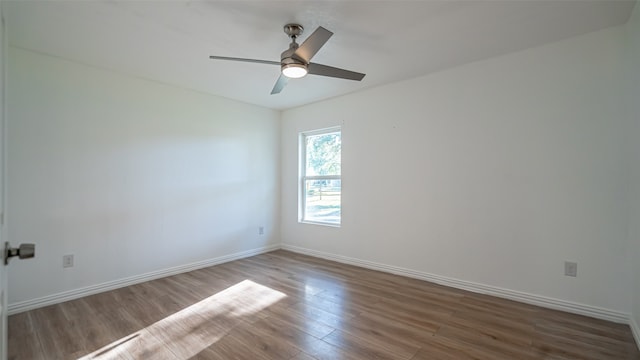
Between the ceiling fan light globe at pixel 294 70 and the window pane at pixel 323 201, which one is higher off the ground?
the ceiling fan light globe at pixel 294 70

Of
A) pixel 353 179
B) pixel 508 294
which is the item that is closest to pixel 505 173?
pixel 508 294

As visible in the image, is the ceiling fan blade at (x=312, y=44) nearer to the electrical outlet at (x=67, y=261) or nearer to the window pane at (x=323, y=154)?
the window pane at (x=323, y=154)

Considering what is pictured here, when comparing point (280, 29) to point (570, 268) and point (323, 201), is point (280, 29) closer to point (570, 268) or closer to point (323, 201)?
point (323, 201)

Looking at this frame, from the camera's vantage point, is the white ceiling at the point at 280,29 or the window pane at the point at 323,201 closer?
the white ceiling at the point at 280,29

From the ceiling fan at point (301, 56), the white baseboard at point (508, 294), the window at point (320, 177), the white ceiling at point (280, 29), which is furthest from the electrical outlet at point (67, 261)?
the white baseboard at point (508, 294)

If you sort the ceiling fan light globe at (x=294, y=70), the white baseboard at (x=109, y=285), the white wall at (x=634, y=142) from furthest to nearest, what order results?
the white baseboard at (x=109, y=285), the ceiling fan light globe at (x=294, y=70), the white wall at (x=634, y=142)

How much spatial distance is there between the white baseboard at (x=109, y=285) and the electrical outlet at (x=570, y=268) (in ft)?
12.6

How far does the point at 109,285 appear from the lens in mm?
3168

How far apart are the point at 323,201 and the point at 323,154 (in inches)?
29.5

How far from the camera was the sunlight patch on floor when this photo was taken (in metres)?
2.04

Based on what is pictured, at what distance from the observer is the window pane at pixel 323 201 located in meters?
4.46

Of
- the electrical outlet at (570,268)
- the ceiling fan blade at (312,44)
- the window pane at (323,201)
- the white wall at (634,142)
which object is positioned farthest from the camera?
the window pane at (323,201)

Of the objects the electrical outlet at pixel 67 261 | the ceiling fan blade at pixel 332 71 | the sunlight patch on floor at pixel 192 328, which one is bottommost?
the sunlight patch on floor at pixel 192 328

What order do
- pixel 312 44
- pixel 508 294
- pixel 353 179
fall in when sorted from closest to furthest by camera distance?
pixel 312 44, pixel 508 294, pixel 353 179
